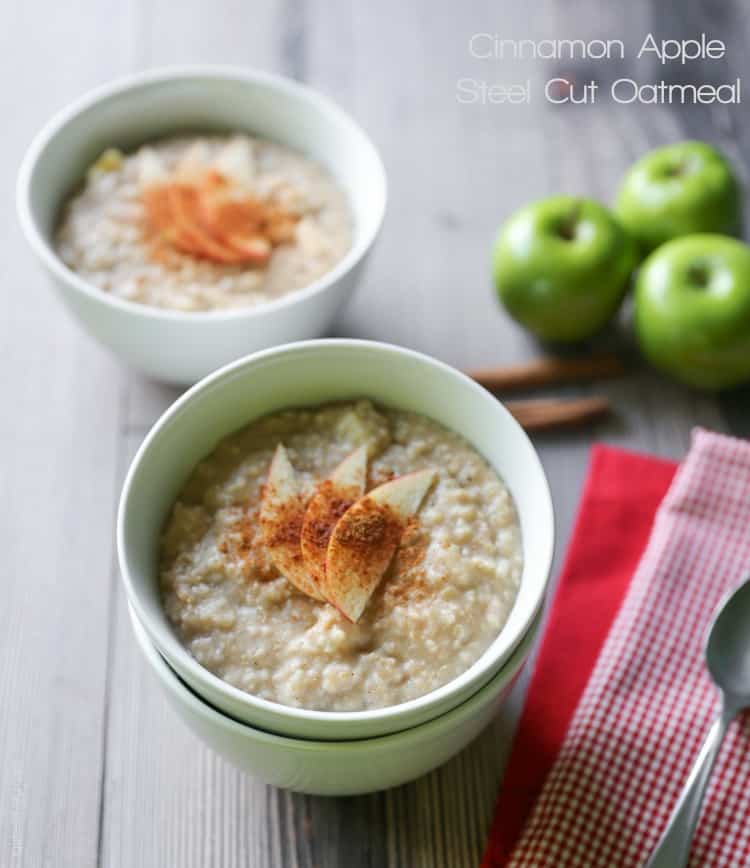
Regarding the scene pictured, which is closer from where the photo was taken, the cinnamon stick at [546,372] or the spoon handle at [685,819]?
the spoon handle at [685,819]

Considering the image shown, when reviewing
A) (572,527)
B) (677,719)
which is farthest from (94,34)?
(677,719)

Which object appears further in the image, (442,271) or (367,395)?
(442,271)

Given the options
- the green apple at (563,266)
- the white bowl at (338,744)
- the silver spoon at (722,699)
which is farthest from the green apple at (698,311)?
the white bowl at (338,744)

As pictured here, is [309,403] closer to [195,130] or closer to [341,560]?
[341,560]

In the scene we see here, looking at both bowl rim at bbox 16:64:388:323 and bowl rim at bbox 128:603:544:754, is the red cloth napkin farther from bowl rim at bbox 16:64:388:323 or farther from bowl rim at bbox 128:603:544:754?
bowl rim at bbox 16:64:388:323

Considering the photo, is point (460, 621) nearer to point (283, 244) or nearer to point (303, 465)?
point (303, 465)

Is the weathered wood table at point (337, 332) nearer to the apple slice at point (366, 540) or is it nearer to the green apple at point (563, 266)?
the green apple at point (563, 266)

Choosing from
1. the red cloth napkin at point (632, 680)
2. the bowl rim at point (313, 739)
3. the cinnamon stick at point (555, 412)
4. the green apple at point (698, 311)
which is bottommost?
the red cloth napkin at point (632, 680)
